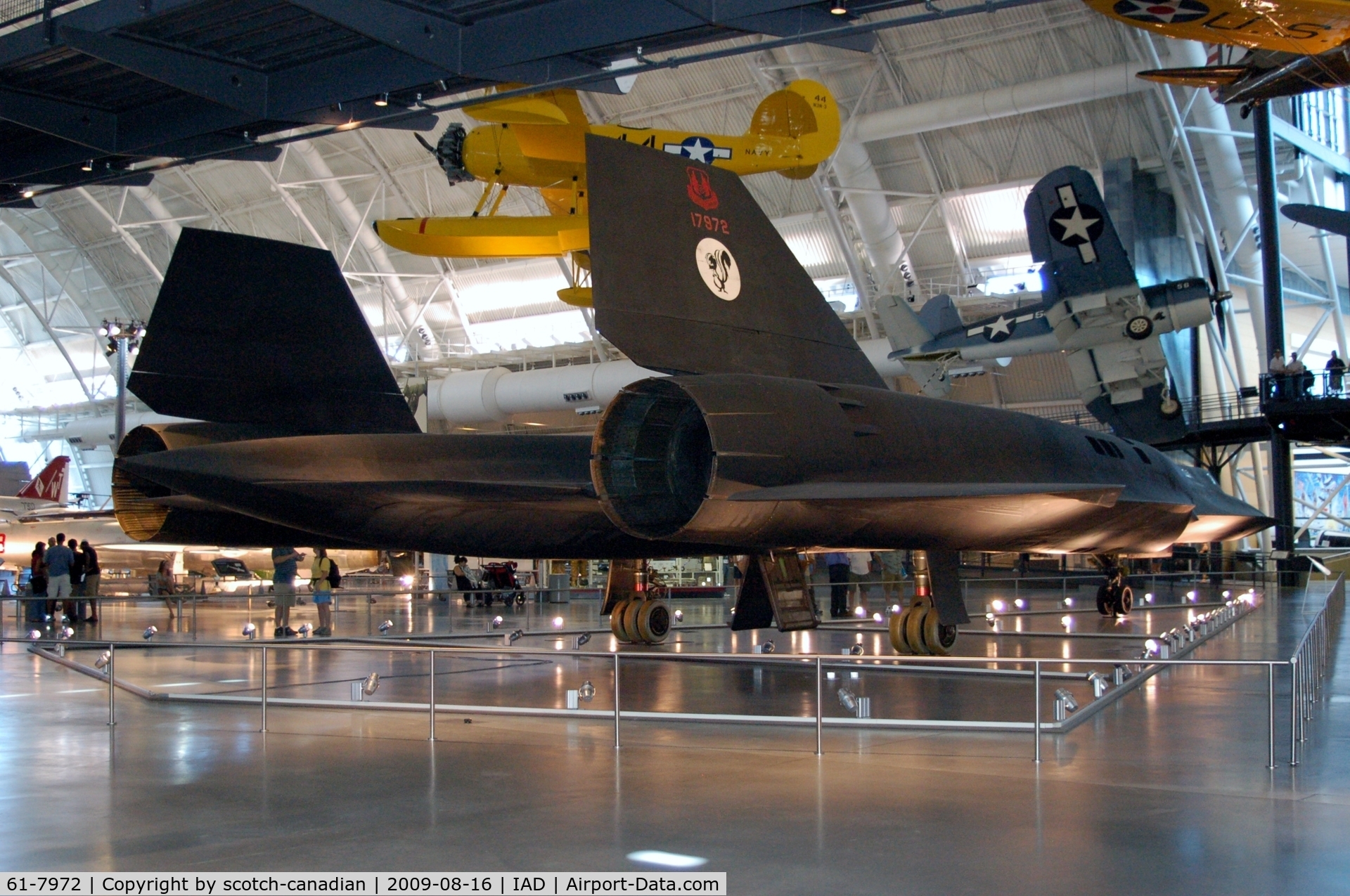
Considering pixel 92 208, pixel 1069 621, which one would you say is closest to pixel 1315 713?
pixel 1069 621

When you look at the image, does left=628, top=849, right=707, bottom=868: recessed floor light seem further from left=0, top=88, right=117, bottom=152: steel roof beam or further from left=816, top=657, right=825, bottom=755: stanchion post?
left=0, top=88, right=117, bottom=152: steel roof beam

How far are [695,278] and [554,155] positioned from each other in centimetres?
713

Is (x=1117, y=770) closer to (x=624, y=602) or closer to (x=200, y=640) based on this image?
(x=624, y=602)

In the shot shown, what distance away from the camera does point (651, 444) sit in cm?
687

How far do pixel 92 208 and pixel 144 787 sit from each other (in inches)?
1516

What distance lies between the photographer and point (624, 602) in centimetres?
1129

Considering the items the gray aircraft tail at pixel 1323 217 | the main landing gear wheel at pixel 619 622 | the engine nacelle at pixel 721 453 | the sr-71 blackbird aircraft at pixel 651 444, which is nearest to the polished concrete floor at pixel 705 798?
the engine nacelle at pixel 721 453

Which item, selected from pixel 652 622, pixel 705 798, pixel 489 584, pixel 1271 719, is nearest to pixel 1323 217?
pixel 652 622

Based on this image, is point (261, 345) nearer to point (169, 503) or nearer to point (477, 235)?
point (169, 503)

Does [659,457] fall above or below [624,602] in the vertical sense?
above

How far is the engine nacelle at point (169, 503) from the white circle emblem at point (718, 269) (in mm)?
3662

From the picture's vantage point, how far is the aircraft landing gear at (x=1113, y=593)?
14.5 m

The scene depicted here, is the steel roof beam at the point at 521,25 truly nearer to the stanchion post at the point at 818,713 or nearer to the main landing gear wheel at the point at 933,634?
the main landing gear wheel at the point at 933,634

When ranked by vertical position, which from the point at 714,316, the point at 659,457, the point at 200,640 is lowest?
the point at 200,640
